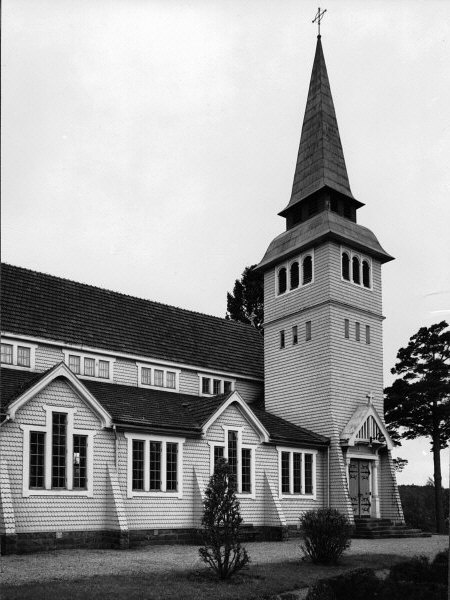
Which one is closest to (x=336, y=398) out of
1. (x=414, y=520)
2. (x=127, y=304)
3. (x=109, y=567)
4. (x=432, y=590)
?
(x=127, y=304)

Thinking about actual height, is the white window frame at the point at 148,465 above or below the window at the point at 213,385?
below

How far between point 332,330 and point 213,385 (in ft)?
21.2

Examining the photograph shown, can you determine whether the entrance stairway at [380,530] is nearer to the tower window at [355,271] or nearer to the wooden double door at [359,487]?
the wooden double door at [359,487]

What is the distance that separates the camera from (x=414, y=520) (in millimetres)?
40625

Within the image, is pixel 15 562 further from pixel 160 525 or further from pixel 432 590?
pixel 432 590

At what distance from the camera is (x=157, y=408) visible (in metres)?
27.7

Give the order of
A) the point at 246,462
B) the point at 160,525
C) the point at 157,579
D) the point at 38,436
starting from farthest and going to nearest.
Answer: the point at 246,462
the point at 160,525
the point at 38,436
the point at 157,579

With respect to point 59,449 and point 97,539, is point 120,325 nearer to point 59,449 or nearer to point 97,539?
point 59,449

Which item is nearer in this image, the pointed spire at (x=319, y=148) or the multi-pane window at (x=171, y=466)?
the multi-pane window at (x=171, y=466)

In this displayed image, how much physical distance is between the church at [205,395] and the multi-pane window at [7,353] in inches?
1.7

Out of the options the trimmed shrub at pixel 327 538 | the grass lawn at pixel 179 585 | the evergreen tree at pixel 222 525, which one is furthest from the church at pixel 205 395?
the evergreen tree at pixel 222 525

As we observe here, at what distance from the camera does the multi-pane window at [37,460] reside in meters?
22.4

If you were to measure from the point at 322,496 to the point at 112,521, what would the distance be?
11257mm

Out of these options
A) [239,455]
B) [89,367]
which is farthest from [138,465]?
[89,367]
